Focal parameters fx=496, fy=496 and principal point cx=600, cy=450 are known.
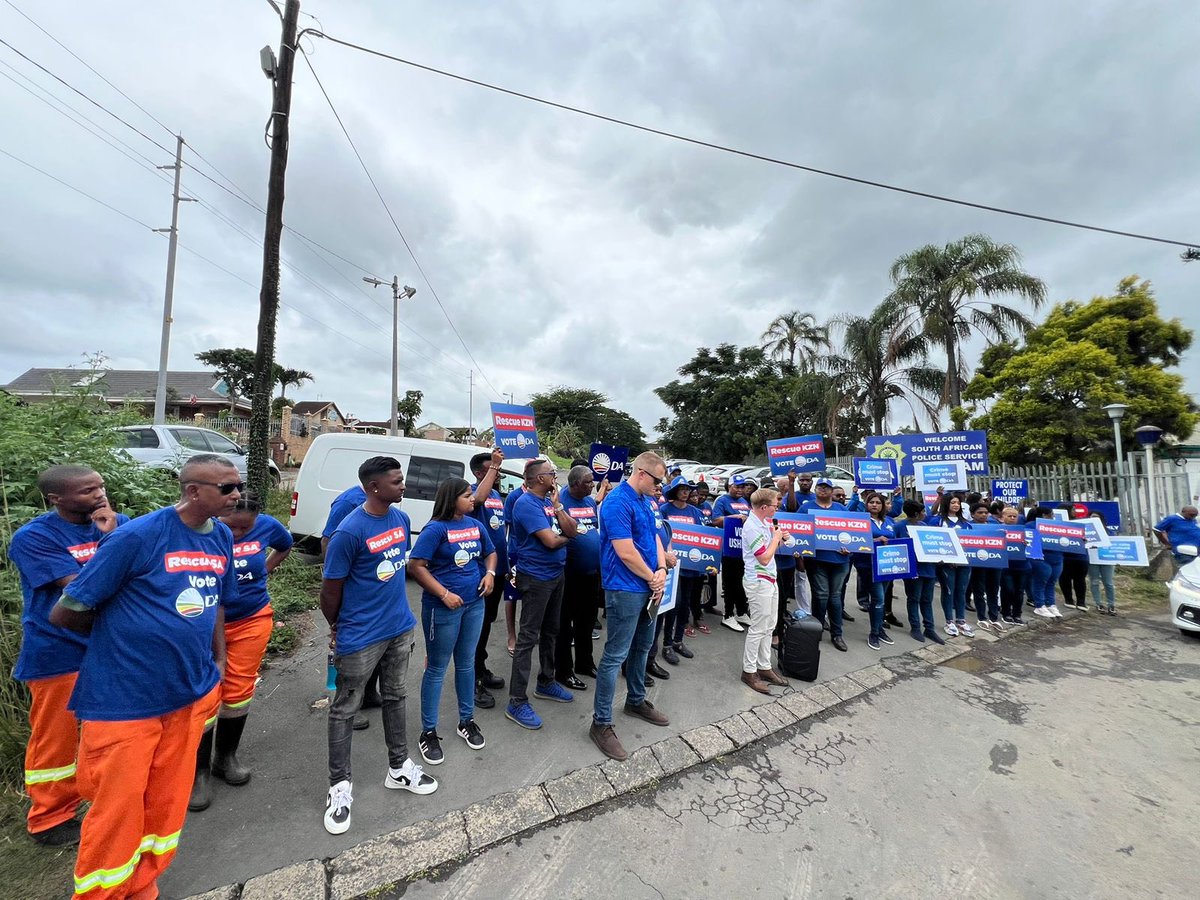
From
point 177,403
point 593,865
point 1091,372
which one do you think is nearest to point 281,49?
point 593,865

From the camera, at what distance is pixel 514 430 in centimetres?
540

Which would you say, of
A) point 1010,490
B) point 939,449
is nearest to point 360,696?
point 939,449

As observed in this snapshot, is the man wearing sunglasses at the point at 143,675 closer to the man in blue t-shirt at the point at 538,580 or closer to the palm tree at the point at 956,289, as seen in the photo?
the man in blue t-shirt at the point at 538,580

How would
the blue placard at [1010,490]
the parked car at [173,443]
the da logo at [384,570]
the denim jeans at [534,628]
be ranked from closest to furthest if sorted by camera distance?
the da logo at [384,570] → the denim jeans at [534,628] → the parked car at [173,443] → the blue placard at [1010,490]

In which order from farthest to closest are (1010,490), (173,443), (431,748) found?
1. (1010,490)
2. (173,443)
3. (431,748)

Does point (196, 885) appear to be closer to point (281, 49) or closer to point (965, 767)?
point (965, 767)

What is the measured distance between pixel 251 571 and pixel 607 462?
165 inches

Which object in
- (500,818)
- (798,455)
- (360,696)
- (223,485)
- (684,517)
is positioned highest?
(798,455)

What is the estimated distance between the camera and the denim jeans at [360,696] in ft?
8.63

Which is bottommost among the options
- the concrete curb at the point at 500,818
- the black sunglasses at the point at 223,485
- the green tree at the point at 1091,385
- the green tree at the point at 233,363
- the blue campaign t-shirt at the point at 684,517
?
the concrete curb at the point at 500,818

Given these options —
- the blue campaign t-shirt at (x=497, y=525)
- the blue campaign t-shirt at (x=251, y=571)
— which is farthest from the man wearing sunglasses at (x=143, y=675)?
the blue campaign t-shirt at (x=497, y=525)

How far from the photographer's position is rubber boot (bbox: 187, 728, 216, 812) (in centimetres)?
269

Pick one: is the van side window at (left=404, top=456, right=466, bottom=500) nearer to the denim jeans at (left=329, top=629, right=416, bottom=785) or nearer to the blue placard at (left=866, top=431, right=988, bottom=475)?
the denim jeans at (left=329, top=629, right=416, bottom=785)

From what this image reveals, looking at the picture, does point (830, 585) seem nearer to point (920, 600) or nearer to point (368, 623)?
point (920, 600)
